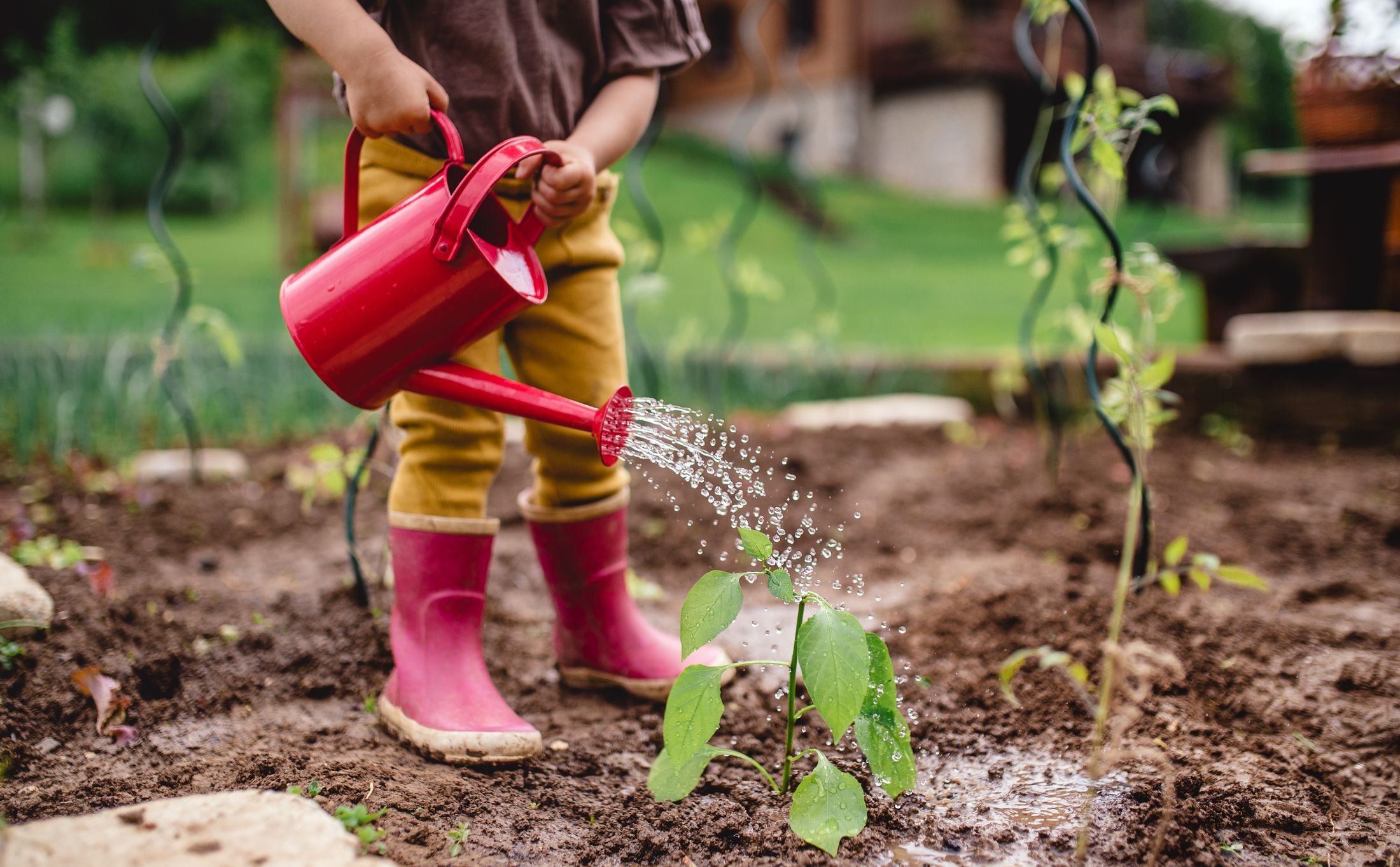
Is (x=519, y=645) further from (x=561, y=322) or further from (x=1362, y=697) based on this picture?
(x=1362, y=697)

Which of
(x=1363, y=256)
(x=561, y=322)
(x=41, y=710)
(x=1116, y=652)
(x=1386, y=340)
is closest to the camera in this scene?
(x=1116, y=652)

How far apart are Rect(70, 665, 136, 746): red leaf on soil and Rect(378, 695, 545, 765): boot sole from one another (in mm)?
363

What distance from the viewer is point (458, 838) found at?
2.99 ft

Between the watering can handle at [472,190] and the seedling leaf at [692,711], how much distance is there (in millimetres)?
526

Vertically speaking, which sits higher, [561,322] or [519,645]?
[561,322]

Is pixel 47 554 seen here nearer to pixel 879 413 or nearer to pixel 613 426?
pixel 613 426

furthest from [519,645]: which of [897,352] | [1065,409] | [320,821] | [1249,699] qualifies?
[897,352]

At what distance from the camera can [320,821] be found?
0.82 m

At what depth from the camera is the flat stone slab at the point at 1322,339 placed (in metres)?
2.43

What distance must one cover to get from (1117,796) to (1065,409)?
205 centimetres

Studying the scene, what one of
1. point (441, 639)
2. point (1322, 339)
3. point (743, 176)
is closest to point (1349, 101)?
point (1322, 339)

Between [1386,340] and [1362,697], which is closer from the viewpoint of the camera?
[1362,697]

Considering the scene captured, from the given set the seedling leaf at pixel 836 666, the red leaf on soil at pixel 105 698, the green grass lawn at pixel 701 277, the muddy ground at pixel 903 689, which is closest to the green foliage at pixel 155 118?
the green grass lawn at pixel 701 277

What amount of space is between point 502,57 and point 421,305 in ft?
1.21
